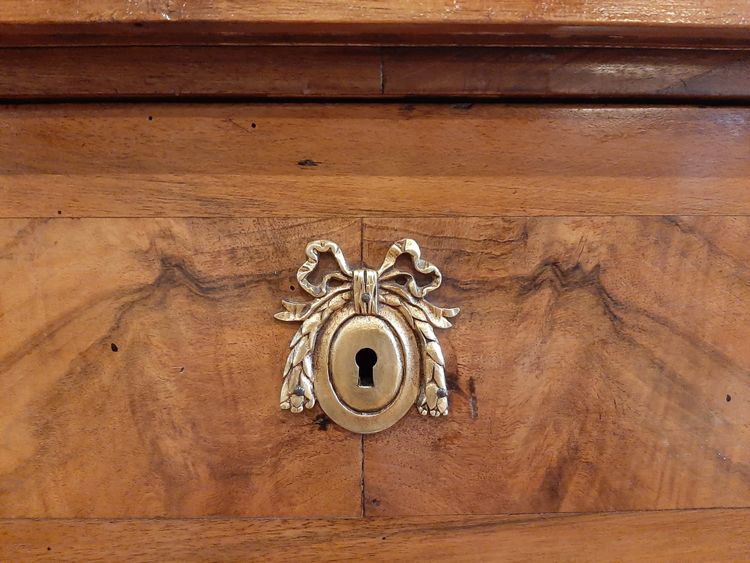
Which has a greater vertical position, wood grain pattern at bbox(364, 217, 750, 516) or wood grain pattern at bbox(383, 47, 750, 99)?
wood grain pattern at bbox(383, 47, 750, 99)

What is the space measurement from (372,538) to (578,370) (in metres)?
0.16

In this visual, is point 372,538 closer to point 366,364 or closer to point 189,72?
point 366,364

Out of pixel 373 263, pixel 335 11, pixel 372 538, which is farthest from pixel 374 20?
pixel 372 538

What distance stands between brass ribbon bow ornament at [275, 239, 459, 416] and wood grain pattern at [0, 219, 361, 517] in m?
0.01

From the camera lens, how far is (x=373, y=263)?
1.19ft

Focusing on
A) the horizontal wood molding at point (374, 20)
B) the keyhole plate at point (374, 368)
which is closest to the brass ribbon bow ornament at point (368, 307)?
the keyhole plate at point (374, 368)

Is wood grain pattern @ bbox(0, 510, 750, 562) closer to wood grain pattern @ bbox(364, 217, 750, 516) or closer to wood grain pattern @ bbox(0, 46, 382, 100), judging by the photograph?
wood grain pattern @ bbox(364, 217, 750, 516)

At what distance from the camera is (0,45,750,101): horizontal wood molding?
332mm

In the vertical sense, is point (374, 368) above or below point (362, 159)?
below

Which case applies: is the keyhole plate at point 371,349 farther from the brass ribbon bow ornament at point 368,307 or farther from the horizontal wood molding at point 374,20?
the horizontal wood molding at point 374,20

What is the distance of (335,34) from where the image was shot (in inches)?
12.2

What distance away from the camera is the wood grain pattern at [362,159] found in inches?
13.8

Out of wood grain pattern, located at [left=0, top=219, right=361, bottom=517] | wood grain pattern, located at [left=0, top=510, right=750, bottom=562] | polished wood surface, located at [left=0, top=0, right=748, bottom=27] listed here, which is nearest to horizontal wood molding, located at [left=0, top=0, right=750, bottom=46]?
polished wood surface, located at [left=0, top=0, right=748, bottom=27]

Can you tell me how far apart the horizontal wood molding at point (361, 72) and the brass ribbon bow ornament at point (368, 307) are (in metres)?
0.09
